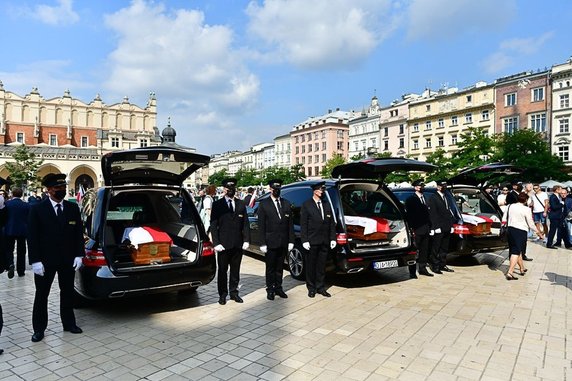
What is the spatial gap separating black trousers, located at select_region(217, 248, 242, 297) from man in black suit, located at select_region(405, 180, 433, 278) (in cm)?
378

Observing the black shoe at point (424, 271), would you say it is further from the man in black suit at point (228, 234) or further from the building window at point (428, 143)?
the building window at point (428, 143)

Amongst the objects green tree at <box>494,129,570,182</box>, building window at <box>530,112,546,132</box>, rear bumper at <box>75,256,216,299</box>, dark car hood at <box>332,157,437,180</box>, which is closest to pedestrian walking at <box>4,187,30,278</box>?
rear bumper at <box>75,256,216,299</box>

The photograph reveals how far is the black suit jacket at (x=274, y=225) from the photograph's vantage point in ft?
22.1

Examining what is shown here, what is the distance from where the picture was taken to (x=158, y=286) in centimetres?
570

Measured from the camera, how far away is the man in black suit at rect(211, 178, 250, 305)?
6504mm

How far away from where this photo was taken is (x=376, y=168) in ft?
25.1

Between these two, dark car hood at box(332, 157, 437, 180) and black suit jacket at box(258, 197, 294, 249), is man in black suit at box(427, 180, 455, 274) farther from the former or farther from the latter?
black suit jacket at box(258, 197, 294, 249)

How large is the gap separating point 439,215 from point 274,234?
160 inches

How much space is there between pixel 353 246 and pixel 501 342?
303cm

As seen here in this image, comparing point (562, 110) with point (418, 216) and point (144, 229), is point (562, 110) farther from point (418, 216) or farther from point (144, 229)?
point (144, 229)

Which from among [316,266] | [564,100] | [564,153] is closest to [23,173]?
[316,266]

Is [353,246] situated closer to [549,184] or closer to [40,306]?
[40,306]

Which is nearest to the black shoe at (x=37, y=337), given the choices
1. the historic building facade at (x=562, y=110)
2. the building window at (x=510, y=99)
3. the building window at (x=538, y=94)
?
the historic building facade at (x=562, y=110)

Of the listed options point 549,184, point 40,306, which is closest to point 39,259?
point 40,306
